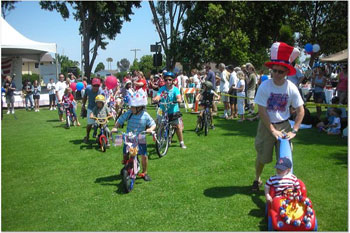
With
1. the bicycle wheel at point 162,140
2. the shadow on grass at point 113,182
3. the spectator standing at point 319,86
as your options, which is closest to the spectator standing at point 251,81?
the spectator standing at point 319,86

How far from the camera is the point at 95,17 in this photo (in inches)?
1167

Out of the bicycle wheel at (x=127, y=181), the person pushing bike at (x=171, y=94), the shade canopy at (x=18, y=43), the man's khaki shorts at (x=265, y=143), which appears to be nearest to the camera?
the man's khaki shorts at (x=265, y=143)

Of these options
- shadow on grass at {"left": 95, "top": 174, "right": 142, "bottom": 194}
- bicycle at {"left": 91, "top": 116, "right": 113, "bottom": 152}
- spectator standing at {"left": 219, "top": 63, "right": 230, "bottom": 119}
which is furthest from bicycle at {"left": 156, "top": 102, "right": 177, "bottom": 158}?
spectator standing at {"left": 219, "top": 63, "right": 230, "bottom": 119}

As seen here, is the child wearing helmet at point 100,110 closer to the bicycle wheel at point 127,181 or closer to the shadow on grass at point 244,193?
the bicycle wheel at point 127,181

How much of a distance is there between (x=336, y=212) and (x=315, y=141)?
4832 millimetres

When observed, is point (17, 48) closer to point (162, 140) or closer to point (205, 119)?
point (205, 119)

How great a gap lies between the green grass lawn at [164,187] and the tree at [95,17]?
20.9 metres

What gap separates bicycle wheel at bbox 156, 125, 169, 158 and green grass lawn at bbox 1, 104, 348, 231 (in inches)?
7.1

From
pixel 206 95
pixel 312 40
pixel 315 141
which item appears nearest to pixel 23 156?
pixel 206 95

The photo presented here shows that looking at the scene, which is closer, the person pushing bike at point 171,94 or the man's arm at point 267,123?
the man's arm at point 267,123

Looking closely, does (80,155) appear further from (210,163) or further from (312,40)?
(312,40)

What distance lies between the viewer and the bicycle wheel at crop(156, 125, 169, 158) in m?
8.02

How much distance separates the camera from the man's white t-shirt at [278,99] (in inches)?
187

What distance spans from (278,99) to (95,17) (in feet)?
90.5
